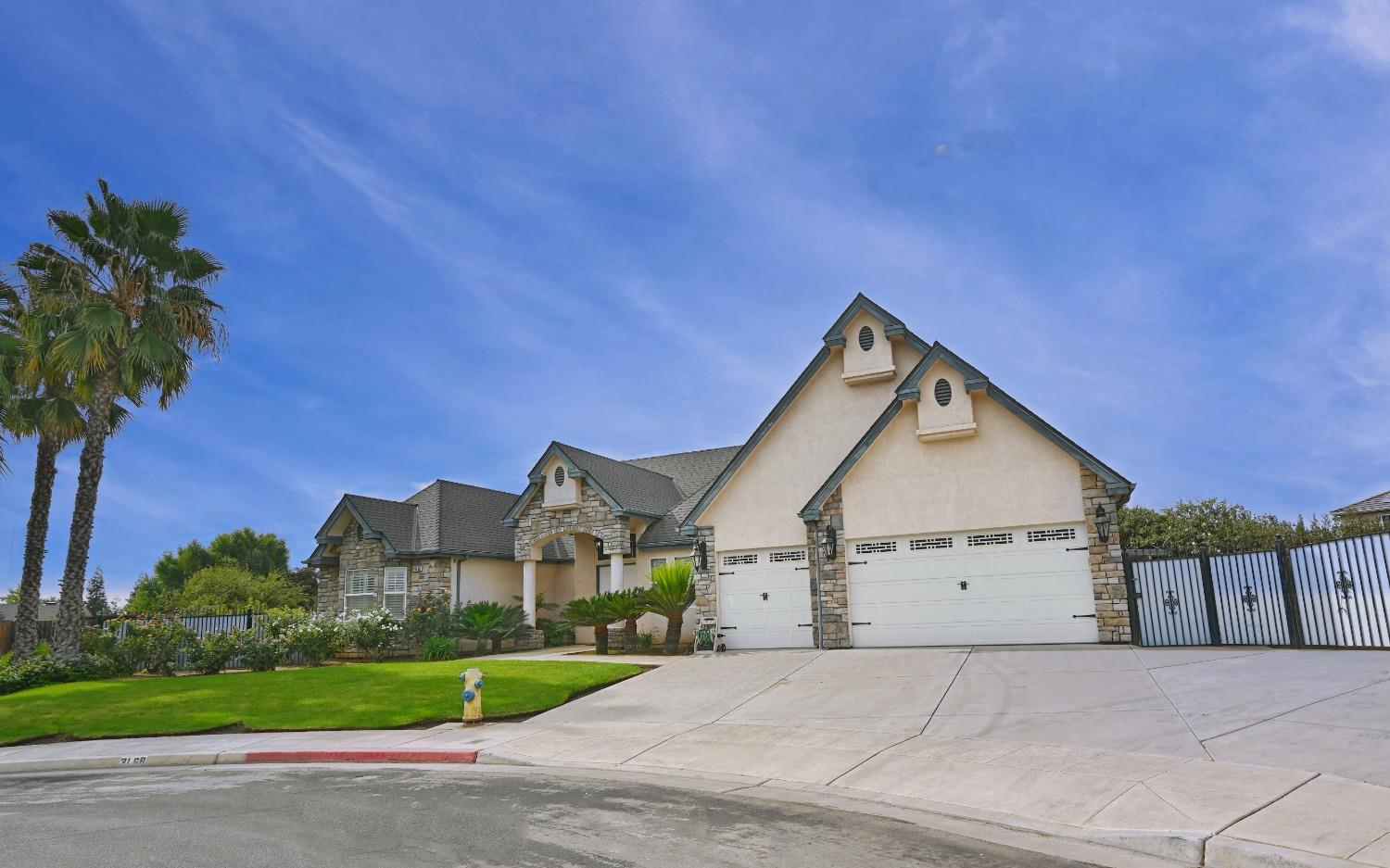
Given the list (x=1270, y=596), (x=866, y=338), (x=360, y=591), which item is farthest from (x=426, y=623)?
(x=1270, y=596)

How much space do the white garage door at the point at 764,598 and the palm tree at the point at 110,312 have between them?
50.0ft

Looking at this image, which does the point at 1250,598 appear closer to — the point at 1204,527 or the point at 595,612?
the point at 595,612

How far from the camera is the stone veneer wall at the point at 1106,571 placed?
18.2 metres

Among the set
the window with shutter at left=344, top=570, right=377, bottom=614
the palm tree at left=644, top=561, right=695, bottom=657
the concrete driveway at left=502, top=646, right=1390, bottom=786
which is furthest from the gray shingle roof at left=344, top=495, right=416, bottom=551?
the concrete driveway at left=502, top=646, right=1390, bottom=786

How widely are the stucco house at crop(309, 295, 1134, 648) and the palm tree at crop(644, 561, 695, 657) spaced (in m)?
0.48

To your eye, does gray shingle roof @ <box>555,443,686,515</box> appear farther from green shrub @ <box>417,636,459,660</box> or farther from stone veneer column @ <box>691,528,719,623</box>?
green shrub @ <box>417,636,459,660</box>

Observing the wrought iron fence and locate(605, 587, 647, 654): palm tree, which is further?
locate(605, 587, 647, 654): palm tree

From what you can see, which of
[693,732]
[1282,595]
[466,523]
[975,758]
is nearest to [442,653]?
[466,523]

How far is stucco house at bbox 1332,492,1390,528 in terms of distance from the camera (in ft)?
90.6

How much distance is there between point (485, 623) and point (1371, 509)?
27517mm

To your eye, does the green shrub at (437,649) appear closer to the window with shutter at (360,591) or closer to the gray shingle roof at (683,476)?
the window with shutter at (360,591)

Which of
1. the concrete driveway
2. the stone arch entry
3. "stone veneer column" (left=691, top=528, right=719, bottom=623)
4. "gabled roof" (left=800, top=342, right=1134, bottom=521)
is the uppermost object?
"gabled roof" (left=800, top=342, right=1134, bottom=521)

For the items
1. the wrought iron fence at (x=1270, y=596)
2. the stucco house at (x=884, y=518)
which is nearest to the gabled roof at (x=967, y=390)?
the stucco house at (x=884, y=518)

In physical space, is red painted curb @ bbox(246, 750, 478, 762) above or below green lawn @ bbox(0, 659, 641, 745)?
below
